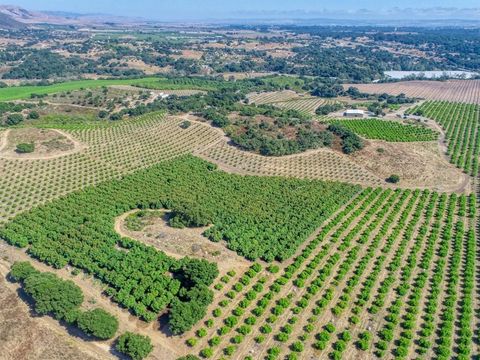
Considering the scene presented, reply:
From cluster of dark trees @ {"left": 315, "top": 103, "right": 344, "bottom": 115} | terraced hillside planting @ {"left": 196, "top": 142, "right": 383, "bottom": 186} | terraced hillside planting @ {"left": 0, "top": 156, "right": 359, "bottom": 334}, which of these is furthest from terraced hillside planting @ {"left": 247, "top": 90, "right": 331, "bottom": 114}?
terraced hillside planting @ {"left": 0, "top": 156, "right": 359, "bottom": 334}

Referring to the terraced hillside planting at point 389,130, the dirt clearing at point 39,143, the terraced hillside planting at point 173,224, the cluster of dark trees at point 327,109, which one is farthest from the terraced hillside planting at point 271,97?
the terraced hillside planting at point 173,224

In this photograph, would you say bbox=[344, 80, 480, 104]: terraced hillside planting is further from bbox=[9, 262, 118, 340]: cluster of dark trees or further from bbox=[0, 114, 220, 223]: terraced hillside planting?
bbox=[9, 262, 118, 340]: cluster of dark trees

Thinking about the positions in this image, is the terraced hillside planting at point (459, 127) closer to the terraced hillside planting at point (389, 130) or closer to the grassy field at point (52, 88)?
the terraced hillside planting at point (389, 130)

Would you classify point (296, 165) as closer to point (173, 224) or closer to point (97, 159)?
point (173, 224)

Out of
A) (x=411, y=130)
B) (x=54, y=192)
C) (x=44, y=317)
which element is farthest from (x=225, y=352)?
(x=411, y=130)

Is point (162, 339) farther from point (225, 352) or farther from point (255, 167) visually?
point (255, 167)
